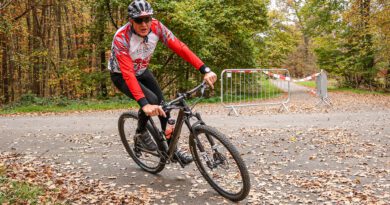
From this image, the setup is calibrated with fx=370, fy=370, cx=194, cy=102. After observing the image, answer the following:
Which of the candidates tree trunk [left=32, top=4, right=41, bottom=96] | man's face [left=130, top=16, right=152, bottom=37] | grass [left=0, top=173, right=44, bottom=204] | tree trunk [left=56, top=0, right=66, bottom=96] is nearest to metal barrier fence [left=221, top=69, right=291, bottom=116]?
man's face [left=130, top=16, right=152, bottom=37]

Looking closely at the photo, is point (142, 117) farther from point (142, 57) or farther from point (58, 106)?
point (58, 106)

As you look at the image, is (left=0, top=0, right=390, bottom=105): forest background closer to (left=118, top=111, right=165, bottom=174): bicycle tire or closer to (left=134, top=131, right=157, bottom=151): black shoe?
(left=118, top=111, right=165, bottom=174): bicycle tire

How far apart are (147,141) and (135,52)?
1287 mm

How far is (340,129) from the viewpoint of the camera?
9008 mm

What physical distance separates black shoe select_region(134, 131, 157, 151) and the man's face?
1.43m

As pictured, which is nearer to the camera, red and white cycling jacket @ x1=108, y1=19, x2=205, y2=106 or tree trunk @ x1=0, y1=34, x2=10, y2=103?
red and white cycling jacket @ x1=108, y1=19, x2=205, y2=106

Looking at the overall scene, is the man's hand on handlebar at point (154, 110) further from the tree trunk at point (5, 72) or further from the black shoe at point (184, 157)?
the tree trunk at point (5, 72)

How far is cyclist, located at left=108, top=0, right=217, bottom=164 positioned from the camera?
14.0 feet

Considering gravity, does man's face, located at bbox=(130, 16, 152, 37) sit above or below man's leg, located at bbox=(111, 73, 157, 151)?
above

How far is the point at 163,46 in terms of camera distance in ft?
64.1

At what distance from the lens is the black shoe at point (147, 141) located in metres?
5.11

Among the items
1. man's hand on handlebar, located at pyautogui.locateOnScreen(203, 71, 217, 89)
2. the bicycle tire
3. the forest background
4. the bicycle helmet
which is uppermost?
the forest background

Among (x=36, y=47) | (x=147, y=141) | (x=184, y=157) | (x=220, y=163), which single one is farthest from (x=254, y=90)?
(x=36, y=47)

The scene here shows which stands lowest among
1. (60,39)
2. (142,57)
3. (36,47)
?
(142,57)
